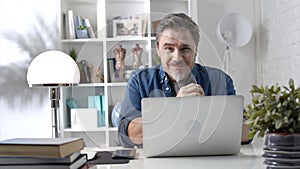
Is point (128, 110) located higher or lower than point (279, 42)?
lower

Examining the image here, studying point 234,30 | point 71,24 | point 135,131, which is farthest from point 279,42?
point 135,131

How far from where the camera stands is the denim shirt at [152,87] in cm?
175

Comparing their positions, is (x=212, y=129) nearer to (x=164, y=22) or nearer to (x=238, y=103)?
(x=238, y=103)

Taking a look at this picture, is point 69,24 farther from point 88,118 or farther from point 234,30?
point 88,118

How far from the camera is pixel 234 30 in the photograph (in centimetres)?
372

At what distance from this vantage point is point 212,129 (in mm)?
1577

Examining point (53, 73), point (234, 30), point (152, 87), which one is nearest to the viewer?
point (152, 87)

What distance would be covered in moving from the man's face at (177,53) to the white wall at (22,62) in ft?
7.27

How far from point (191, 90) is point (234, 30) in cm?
216

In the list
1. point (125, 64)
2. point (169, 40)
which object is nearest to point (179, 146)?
point (169, 40)

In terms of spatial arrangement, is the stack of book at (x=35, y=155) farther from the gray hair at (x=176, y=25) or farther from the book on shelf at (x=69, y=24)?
the book on shelf at (x=69, y=24)

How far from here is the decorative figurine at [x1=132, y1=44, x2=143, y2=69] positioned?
1.94 metres

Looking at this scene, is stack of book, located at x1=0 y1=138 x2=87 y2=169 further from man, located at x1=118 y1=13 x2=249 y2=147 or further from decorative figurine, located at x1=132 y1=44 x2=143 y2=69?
decorative figurine, located at x1=132 y1=44 x2=143 y2=69

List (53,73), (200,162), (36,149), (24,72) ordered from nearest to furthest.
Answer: (36,149) < (200,162) < (53,73) < (24,72)
